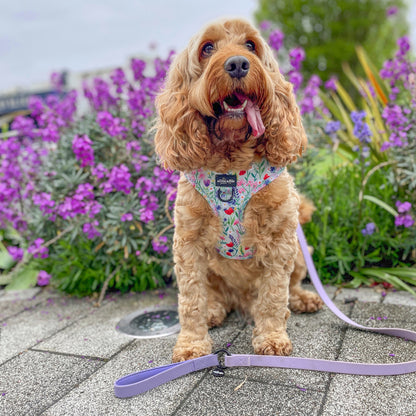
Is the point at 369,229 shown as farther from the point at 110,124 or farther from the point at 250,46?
the point at 110,124

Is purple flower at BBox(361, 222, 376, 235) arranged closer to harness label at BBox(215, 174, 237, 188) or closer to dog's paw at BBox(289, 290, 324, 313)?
dog's paw at BBox(289, 290, 324, 313)

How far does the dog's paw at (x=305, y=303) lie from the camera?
303 centimetres

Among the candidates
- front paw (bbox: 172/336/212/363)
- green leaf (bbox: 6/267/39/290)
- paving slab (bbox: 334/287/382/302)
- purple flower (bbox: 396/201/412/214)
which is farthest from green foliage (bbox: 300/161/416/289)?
green leaf (bbox: 6/267/39/290)

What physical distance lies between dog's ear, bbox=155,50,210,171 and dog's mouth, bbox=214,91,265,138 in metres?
0.16

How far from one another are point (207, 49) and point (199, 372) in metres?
1.76

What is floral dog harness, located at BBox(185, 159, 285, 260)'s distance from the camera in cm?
240

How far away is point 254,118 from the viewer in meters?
2.14

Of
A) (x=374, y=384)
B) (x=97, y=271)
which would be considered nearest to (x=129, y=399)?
(x=374, y=384)

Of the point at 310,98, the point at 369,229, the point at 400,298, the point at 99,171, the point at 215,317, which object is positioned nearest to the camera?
the point at 215,317

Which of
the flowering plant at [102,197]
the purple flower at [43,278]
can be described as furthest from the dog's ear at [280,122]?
the purple flower at [43,278]

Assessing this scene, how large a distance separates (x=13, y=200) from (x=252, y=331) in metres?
3.14

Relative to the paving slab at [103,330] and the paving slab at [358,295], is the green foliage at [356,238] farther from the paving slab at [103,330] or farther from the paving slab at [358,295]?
the paving slab at [103,330]

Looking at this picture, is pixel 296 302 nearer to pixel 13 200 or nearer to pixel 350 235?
pixel 350 235

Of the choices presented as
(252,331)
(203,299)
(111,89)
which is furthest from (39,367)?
(111,89)
